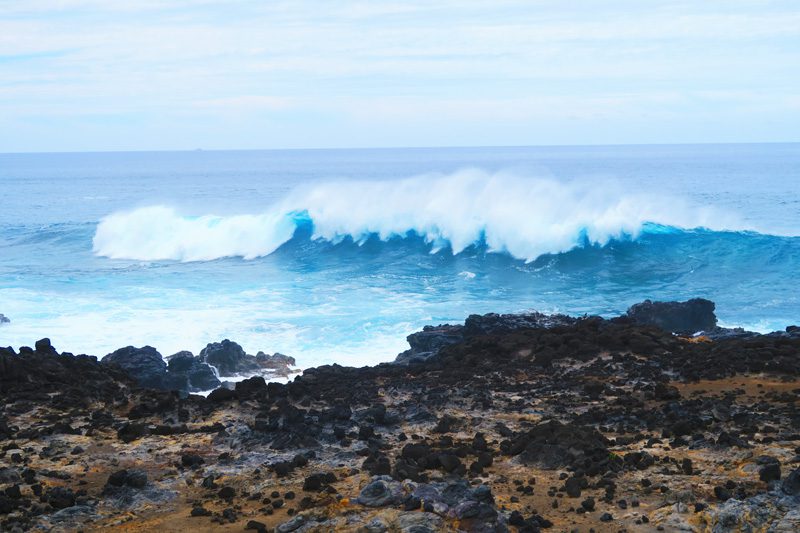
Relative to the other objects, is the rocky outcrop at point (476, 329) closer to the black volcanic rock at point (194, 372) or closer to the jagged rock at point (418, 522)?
the black volcanic rock at point (194, 372)

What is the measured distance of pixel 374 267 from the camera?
35594 millimetres

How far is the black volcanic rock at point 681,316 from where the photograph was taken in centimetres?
2055

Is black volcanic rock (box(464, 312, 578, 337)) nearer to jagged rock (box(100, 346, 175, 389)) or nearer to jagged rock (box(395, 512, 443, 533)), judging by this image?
jagged rock (box(100, 346, 175, 389))

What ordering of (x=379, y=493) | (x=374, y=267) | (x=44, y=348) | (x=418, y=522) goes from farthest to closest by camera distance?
(x=374, y=267), (x=44, y=348), (x=379, y=493), (x=418, y=522)

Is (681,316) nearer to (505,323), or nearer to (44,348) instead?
(505,323)

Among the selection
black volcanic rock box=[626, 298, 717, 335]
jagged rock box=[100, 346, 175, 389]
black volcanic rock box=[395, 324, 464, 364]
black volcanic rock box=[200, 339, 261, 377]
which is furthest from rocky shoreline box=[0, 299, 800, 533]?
black volcanic rock box=[626, 298, 717, 335]

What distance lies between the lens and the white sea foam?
37.7 m

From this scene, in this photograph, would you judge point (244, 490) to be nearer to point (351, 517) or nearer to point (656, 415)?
point (351, 517)

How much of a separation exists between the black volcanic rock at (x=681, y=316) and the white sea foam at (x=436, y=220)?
1454 centimetres

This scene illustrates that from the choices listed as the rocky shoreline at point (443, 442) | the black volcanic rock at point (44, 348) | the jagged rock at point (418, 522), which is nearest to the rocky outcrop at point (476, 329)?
the rocky shoreline at point (443, 442)

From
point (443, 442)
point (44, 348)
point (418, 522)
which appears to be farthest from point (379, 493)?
point (44, 348)

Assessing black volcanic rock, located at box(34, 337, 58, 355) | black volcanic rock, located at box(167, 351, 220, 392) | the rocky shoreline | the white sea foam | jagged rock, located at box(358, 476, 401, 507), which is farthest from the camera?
the white sea foam

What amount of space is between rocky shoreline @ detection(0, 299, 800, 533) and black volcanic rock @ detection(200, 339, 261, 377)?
180 inches

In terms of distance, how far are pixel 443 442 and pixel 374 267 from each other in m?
25.4
